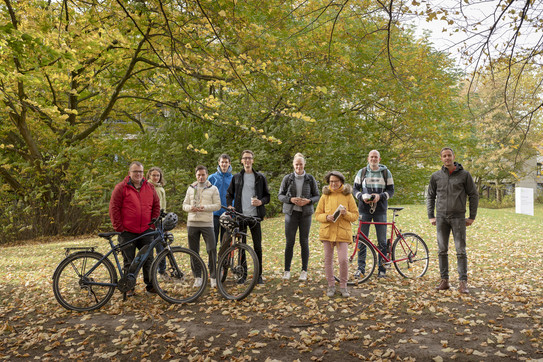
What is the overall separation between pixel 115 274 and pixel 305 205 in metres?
2.75

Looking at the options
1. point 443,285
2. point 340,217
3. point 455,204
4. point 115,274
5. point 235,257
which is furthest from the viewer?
point 443,285

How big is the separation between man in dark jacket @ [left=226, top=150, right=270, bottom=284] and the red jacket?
3.98 ft

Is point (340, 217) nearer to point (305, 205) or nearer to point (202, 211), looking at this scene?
point (305, 205)

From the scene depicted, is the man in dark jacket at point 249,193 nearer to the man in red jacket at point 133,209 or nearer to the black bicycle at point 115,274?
the black bicycle at point 115,274

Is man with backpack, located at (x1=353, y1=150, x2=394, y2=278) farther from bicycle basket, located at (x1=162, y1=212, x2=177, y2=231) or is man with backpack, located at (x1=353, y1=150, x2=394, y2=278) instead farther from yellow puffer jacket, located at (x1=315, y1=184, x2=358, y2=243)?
bicycle basket, located at (x1=162, y1=212, x2=177, y2=231)

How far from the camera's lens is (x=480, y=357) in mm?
3678

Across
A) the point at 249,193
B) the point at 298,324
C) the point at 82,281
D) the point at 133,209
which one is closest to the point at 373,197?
the point at 249,193

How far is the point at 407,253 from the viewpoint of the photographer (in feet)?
22.0

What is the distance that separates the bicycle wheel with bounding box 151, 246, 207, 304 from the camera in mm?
5395

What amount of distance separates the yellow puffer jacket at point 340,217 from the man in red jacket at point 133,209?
88.6 inches

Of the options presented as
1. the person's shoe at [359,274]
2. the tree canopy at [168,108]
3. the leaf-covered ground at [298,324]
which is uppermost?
the tree canopy at [168,108]

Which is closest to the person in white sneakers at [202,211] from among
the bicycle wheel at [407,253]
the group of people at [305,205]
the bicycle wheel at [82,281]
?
the group of people at [305,205]

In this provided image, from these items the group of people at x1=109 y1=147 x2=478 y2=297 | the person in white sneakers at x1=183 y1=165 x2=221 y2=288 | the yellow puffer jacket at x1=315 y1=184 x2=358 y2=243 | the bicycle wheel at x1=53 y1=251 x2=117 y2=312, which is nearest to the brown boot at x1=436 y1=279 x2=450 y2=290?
the group of people at x1=109 y1=147 x2=478 y2=297

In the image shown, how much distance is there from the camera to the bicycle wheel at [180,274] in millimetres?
5395
